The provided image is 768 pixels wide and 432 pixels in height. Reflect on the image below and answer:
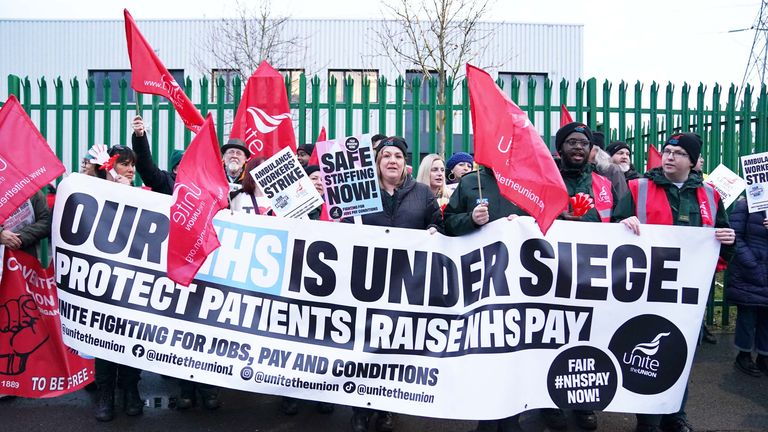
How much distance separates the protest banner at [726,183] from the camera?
6.36 metres

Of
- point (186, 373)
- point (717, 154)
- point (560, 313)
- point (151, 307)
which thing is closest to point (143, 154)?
point (151, 307)

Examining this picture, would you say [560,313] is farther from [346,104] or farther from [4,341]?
[4,341]

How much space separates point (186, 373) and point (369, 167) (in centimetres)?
188

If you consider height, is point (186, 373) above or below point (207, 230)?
below

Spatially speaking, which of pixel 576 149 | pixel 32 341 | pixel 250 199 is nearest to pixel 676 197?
pixel 576 149

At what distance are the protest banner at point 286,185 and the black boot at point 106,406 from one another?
1910mm

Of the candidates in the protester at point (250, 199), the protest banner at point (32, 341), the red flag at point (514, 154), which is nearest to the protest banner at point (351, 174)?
the protester at point (250, 199)

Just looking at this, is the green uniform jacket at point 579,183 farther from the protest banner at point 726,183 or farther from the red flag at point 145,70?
Result: the red flag at point 145,70

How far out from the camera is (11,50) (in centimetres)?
2528

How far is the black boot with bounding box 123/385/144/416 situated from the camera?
482 centimetres

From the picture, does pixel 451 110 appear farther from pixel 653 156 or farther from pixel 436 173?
pixel 653 156

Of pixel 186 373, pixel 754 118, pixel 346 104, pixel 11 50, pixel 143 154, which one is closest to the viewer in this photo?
pixel 186 373

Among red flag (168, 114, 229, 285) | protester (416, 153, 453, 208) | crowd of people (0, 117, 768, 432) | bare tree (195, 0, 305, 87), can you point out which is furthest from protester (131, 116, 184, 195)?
bare tree (195, 0, 305, 87)

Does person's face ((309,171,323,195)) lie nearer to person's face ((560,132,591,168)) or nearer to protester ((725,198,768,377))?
person's face ((560,132,591,168))
